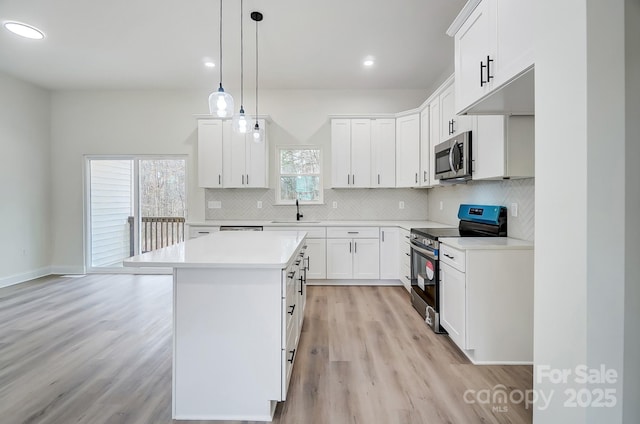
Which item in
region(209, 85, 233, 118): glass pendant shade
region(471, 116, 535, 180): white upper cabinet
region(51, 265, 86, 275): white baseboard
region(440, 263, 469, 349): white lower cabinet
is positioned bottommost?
region(51, 265, 86, 275): white baseboard

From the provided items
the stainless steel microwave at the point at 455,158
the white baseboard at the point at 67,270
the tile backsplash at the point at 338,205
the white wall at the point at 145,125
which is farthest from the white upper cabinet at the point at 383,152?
the white baseboard at the point at 67,270

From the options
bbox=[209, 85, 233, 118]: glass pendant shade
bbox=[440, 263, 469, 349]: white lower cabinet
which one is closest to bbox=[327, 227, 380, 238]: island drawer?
bbox=[440, 263, 469, 349]: white lower cabinet

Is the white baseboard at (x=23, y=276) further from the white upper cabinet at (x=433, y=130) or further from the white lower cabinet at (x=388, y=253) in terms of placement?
the white upper cabinet at (x=433, y=130)

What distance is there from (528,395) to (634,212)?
55.3 inches

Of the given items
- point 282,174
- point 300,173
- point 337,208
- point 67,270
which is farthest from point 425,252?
point 67,270

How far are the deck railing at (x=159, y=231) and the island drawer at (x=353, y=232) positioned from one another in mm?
2588

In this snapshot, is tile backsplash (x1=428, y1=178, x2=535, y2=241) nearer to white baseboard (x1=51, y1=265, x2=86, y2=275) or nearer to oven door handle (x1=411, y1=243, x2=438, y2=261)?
oven door handle (x1=411, y1=243, x2=438, y2=261)

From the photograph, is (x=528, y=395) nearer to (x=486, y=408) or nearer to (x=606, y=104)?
(x=486, y=408)

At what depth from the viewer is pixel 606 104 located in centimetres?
107

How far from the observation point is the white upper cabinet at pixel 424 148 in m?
3.89

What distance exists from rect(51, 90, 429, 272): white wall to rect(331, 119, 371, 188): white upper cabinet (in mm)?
374

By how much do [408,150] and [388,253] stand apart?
1.49 meters

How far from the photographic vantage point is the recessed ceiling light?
306cm

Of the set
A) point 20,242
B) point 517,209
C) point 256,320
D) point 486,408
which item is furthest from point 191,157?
point 486,408
